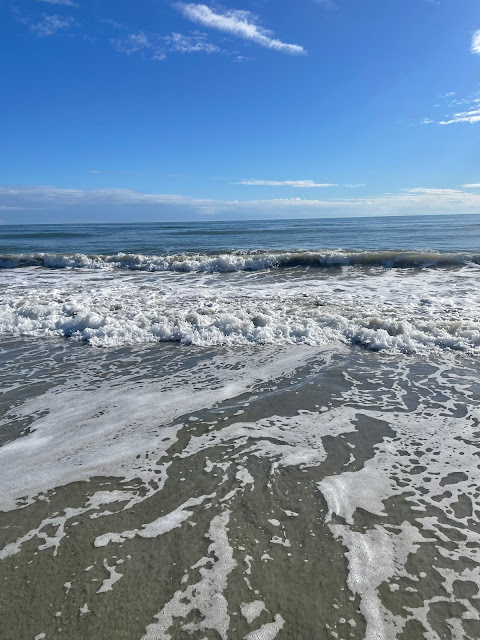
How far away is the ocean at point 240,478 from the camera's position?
2.42 meters

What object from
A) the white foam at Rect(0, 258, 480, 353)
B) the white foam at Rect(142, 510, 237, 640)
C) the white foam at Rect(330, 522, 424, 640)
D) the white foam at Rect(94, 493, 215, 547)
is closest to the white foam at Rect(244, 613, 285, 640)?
the white foam at Rect(142, 510, 237, 640)

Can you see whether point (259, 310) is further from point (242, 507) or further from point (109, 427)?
point (242, 507)

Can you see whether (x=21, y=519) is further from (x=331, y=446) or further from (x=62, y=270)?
(x=62, y=270)

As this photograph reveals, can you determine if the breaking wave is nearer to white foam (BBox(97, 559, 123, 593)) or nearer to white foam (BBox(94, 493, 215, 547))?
white foam (BBox(94, 493, 215, 547))

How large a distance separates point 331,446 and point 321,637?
2009 mm

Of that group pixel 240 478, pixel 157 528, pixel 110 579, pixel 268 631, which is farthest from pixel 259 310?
pixel 268 631

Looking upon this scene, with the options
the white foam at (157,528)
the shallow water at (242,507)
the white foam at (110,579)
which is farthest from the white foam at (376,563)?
the white foam at (110,579)

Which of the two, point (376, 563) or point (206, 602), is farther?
point (376, 563)

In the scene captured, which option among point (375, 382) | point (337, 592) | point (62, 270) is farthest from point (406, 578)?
point (62, 270)

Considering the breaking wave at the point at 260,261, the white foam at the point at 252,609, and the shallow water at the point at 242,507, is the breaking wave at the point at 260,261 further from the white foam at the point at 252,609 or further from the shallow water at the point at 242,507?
the white foam at the point at 252,609

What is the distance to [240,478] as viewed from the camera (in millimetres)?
3660

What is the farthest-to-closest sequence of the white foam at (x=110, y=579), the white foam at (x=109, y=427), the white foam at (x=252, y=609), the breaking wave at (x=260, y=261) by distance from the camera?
the breaking wave at (x=260, y=261)
the white foam at (x=109, y=427)
the white foam at (x=110, y=579)
the white foam at (x=252, y=609)

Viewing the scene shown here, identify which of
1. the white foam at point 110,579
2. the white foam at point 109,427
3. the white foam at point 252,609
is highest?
the white foam at point 110,579

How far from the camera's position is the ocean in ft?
7.95
